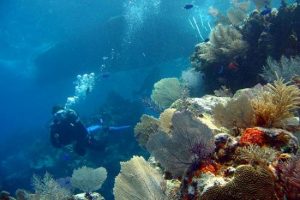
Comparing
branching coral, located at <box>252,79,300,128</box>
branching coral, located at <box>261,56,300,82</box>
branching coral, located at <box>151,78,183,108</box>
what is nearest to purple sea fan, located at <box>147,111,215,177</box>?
branching coral, located at <box>252,79,300,128</box>

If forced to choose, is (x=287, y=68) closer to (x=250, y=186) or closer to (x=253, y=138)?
(x=253, y=138)

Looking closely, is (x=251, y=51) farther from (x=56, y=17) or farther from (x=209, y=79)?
(x=56, y=17)

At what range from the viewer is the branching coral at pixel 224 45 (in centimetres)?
952

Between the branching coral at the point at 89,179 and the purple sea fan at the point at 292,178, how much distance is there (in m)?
6.05

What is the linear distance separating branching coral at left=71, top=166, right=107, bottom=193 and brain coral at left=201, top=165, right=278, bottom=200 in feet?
19.3

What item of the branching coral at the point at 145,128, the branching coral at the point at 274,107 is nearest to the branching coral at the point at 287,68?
the branching coral at the point at 145,128

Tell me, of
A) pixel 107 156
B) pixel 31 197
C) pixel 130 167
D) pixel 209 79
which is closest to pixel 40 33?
pixel 107 156

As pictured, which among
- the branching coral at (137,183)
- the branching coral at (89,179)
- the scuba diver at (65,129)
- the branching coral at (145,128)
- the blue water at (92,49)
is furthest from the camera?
the blue water at (92,49)

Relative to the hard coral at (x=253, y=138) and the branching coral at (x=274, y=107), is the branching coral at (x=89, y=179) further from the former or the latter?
the hard coral at (x=253, y=138)

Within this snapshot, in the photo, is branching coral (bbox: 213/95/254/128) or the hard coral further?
branching coral (bbox: 213/95/254/128)

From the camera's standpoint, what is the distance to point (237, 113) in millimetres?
4023

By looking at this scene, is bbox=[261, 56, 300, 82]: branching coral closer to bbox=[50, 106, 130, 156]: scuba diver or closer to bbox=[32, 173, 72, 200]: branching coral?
bbox=[32, 173, 72, 200]: branching coral

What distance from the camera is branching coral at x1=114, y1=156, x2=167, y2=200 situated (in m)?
3.81

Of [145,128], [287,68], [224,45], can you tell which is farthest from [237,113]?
[224,45]
